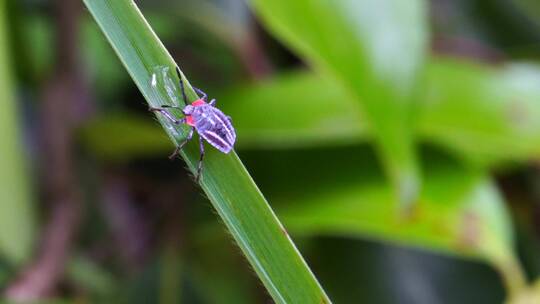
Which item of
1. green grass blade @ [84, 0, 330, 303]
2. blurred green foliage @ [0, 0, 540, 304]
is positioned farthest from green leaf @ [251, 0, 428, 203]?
green grass blade @ [84, 0, 330, 303]

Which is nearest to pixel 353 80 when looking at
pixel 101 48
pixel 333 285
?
pixel 333 285

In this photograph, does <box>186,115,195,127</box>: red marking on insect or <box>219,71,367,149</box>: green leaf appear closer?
<box>186,115,195,127</box>: red marking on insect

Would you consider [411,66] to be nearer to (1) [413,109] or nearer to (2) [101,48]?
(1) [413,109]

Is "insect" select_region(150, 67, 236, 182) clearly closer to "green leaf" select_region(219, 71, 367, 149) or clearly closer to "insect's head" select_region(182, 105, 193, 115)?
"insect's head" select_region(182, 105, 193, 115)

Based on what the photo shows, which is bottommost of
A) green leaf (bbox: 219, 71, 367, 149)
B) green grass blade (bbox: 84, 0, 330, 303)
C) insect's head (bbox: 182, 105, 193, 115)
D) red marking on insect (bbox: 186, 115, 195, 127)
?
green grass blade (bbox: 84, 0, 330, 303)

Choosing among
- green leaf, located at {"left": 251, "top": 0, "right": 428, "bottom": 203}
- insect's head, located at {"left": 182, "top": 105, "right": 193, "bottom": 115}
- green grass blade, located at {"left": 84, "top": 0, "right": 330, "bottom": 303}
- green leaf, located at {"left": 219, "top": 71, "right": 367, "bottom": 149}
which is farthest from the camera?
green leaf, located at {"left": 219, "top": 71, "right": 367, "bottom": 149}

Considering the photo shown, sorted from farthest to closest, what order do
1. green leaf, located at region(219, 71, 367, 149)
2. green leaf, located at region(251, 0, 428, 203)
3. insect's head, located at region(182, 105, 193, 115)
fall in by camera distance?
green leaf, located at region(219, 71, 367, 149)
green leaf, located at region(251, 0, 428, 203)
insect's head, located at region(182, 105, 193, 115)

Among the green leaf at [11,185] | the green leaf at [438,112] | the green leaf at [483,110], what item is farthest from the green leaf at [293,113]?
the green leaf at [11,185]
